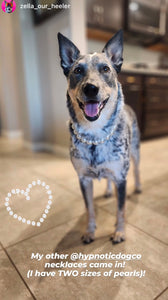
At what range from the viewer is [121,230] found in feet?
3.85

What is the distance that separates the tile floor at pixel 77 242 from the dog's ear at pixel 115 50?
0.79 m

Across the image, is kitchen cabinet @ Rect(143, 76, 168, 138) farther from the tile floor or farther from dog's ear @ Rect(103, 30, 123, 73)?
dog's ear @ Rect(103, 30, 123, 73)

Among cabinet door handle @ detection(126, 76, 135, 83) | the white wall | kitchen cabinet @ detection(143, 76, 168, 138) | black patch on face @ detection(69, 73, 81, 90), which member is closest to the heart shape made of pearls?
black patch on face @ detection(69, 73, 81, 90)

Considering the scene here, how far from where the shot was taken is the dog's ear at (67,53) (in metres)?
0.97

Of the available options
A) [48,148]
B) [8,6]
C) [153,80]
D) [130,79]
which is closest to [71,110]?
[8,6]

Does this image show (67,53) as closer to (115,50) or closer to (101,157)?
(115,50)

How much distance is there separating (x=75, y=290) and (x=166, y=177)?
1.52 metres

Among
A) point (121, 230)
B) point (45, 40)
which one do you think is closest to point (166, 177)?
point (121, 230)

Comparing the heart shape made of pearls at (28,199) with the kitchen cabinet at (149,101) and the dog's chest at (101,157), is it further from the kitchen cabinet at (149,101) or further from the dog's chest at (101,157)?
the kitchen cabinet at (149,101)

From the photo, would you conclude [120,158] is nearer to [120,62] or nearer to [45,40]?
[120,62]

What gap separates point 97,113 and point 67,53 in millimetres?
356

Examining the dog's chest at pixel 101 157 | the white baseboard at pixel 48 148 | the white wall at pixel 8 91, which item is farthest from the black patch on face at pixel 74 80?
the white wall at pixel 8 91

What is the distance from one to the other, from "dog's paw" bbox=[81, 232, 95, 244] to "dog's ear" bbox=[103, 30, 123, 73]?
0.92m

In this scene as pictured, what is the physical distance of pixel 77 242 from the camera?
115 cm
